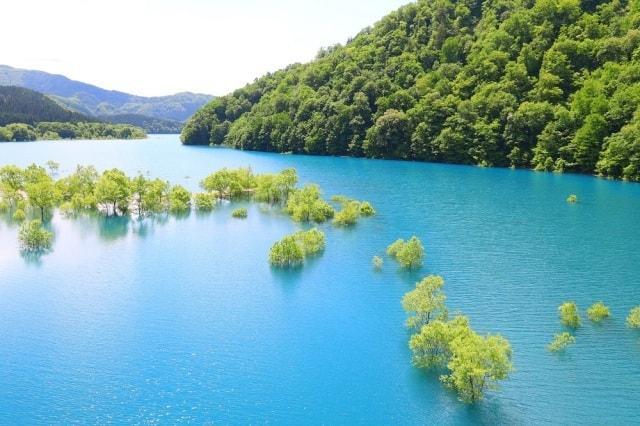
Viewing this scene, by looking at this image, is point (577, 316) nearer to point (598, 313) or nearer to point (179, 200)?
point (598, 313)

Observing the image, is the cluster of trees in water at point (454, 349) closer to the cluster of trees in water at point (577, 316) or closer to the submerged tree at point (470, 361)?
the submerged tree at point (470, 361)

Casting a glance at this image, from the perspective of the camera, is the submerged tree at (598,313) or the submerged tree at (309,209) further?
the submerged tree at (309,209)

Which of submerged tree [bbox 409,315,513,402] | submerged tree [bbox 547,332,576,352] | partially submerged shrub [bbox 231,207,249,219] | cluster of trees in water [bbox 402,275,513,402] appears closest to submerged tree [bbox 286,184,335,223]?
partially submerged shrub [bbox 231,207,249,219]

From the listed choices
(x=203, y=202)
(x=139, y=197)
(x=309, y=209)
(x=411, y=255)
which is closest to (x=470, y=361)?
(x=411, y=255)

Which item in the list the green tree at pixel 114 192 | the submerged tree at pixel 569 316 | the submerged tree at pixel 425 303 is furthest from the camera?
the green tree at pixel 114 192

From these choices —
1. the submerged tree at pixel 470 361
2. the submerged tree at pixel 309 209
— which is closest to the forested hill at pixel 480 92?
the submerged tree at pixel 309 209

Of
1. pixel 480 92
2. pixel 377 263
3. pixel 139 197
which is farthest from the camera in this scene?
pixel 480 92

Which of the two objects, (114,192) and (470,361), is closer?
(470,361)

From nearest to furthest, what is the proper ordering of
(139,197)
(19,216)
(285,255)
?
(285,255), (19,216), (139,197)

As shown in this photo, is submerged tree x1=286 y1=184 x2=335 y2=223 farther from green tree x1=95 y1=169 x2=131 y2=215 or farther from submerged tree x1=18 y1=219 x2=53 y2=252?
submerged tree x1=18 y1=219 x2=53 y2=252
